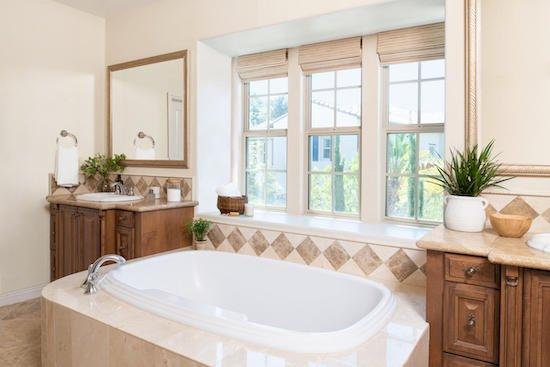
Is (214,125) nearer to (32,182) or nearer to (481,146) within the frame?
(32,182)

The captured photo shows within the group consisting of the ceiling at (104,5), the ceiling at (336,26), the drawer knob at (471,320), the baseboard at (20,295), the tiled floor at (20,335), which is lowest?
the tiled floor at (20,335)

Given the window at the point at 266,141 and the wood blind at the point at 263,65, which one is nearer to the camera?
the wood blind at the point at 263,65

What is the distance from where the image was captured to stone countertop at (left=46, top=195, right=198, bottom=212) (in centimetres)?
287

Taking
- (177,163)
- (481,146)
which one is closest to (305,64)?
(177,163)

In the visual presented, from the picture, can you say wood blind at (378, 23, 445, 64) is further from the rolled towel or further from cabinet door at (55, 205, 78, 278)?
cabinet door at (55, 205, 78, 278)

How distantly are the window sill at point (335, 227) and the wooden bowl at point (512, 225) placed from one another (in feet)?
1.65

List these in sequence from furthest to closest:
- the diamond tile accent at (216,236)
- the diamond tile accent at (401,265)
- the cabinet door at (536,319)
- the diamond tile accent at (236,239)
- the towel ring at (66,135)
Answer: the towel ring at (66,135), the diamond tile accent at (216,236), the diamond tile accent at (236,239), the diamond tile accent at (401,265), the cabinet door at (536,319)

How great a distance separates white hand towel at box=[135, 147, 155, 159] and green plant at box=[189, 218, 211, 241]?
0.87m

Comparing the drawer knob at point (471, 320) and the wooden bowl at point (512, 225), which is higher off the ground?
the wooden bowl at point (512, 225)

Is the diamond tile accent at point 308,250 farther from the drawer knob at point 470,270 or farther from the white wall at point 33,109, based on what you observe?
the white wall at point 33,109

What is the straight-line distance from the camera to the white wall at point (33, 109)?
3.17 meters

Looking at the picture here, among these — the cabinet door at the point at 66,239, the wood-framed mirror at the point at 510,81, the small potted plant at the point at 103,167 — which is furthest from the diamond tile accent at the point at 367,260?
the small potted plant at the point at 103,167

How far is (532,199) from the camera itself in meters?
1.95

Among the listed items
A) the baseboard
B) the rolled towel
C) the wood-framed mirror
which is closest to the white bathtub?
the rolled towel
